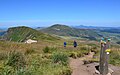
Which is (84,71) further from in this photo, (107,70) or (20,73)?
(20,73)

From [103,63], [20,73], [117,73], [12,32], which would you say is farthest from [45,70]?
[12,32]

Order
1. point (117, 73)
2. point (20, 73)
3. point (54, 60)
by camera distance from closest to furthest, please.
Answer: point (20, 73) < point (117, 73) < point (54, 60)

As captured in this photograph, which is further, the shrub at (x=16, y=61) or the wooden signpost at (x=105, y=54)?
the shrub at (x=16, y=61)

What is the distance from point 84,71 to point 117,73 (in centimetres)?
172

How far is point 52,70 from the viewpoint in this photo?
32.0 ft

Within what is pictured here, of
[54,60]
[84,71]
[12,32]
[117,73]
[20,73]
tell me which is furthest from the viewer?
[12,32]

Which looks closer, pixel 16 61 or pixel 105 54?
pixel 105 54

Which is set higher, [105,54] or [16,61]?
[105,54]

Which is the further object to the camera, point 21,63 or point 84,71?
point 84,71

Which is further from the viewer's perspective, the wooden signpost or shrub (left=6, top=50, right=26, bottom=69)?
shrub (left=6, top=50, right=26, bottom=69)

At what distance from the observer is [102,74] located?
9.95 m

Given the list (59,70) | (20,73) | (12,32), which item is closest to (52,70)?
(59,70)

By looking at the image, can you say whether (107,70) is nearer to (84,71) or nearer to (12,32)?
(84,71)

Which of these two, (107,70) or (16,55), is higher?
(16,55)
